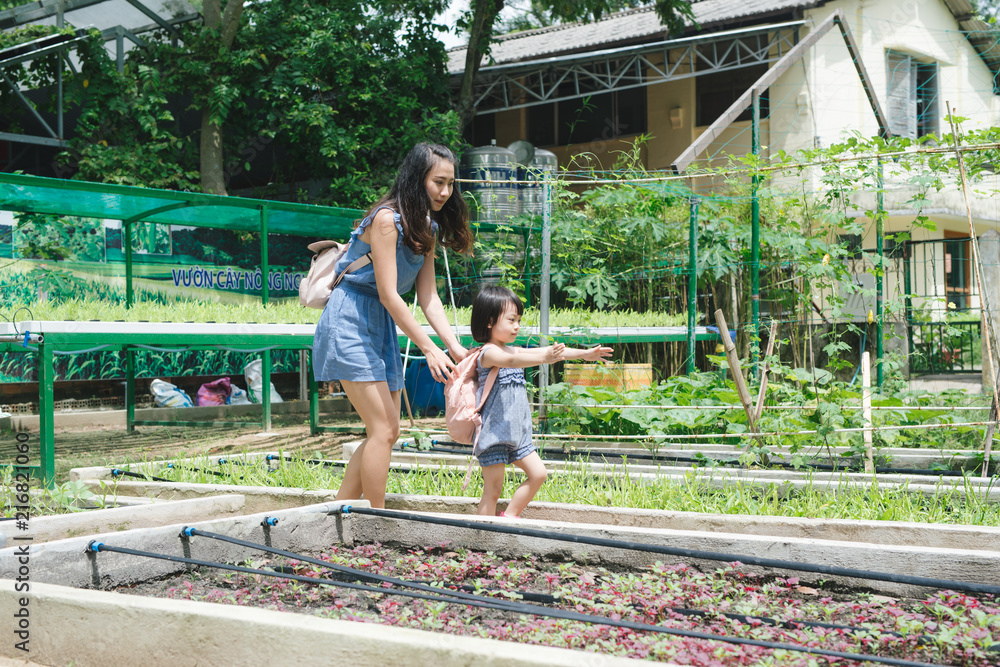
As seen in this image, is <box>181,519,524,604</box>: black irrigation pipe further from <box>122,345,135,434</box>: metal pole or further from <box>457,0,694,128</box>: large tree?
<box>457,0,694,128</box>: large tree

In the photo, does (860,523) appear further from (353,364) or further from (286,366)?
(286,366)

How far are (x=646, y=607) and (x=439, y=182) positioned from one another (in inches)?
70.3

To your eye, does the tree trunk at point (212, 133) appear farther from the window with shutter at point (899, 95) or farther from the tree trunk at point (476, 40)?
the window with shutter at point (899, 95)

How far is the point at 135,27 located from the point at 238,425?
21.7 feet

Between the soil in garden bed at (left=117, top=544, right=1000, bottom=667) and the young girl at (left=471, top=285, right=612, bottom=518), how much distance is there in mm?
381

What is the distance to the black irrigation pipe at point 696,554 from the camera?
236 cm

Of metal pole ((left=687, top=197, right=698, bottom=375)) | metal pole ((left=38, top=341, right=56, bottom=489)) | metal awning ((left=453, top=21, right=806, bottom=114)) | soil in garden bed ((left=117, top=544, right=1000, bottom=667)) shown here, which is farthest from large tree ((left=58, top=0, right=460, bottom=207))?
soil in garden bed ((left=117, top=544, right=1000, bottom=667))

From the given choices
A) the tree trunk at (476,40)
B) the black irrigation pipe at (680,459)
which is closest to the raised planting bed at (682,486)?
the black irrigation pipe at (680,459)

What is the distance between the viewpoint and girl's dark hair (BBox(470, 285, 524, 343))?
3520 mm

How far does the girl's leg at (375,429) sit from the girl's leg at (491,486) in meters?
0.43

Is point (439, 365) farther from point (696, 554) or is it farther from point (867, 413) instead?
point (867, 413)

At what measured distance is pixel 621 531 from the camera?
3104 millimetres

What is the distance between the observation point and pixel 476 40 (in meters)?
12.8

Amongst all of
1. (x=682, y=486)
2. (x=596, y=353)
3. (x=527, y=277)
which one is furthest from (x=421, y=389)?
(x=596, y=353)
